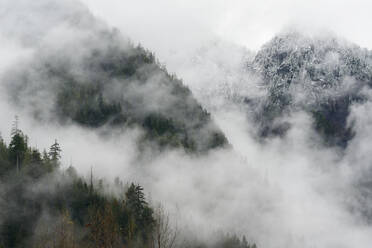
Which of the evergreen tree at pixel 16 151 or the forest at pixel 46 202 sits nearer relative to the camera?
the forest at pixel 46 202

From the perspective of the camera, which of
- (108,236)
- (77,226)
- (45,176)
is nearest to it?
(108,236)

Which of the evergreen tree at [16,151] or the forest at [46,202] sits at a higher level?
the evergreen tree at [16,151]

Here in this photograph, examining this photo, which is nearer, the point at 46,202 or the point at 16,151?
the point at 46,202

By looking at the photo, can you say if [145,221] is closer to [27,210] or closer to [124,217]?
[124,217]

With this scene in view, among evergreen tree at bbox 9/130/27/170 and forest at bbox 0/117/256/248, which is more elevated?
evergreen tree at bbox 9/130/27/170

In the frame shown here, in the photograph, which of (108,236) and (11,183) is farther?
(11,183)

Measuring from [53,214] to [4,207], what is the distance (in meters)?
16.7

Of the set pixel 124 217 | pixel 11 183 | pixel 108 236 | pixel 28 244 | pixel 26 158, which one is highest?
pixel 26 158

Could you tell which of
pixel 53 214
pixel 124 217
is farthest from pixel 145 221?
pixel 53 214

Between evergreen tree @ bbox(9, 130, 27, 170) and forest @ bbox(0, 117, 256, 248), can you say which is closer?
forest @ bbox(0, 117, 256, 248)

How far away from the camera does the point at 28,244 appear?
120 m

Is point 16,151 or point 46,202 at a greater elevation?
point 16,151

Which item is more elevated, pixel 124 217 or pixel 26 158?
pixel 26 158

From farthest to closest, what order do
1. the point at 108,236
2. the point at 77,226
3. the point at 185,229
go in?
the point at 185,229
the point at 77,226
the point at 108,236
